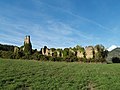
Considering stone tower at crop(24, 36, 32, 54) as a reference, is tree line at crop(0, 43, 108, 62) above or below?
below

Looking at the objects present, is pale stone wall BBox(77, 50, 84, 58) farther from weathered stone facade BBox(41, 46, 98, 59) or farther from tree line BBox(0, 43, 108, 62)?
tree line BBox(0, 43, 108, 62)

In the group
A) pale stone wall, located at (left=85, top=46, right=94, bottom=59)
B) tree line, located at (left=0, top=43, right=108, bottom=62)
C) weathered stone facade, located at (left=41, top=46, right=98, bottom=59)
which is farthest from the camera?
weathered stone facade, located at (left=41, top=46, right=98, bottom=59)

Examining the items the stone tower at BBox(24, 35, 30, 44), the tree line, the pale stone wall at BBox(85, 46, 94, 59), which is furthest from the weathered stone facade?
the stone tower at BBox(24, 35, 30, 44)

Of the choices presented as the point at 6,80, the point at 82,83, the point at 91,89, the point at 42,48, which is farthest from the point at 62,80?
the point at 42,48

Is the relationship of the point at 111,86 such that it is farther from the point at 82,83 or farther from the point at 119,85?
the point at 82,83

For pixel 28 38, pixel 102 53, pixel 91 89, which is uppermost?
pixel 28 38

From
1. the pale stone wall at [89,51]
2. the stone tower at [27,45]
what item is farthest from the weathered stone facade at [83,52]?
the stone tower at [27,45]

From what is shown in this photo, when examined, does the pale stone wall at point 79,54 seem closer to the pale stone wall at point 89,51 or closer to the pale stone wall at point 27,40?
the pale stone wall at point 89,51

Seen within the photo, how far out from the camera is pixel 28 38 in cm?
6128

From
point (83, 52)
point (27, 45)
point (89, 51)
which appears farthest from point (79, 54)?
point (27, 45)

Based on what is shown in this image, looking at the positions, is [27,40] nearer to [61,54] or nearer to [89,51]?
[61,54]

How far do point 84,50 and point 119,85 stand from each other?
42.7 metres

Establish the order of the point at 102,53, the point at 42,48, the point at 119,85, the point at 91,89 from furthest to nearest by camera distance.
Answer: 1. the point at 42,48
2. the point at 102,53
3. the point at 119,85
4. the point at 91,89

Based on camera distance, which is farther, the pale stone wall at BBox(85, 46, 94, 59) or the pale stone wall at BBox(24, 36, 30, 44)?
the pale stone wall at BBox(24, 36, 30, 44)
